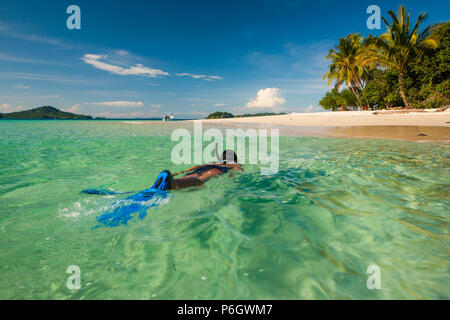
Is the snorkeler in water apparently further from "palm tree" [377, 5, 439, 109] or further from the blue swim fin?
"palm tree" [377, 5, 439, 109]

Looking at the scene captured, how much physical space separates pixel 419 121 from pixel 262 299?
2057 cm

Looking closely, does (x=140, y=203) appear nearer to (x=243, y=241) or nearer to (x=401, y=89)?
(x=243, y=241)

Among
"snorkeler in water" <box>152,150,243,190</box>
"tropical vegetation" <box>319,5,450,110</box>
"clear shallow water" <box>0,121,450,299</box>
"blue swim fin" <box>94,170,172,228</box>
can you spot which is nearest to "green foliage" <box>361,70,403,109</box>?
"tropical vegetation" <box>319,5,450,110</box>

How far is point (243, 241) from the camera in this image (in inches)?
92.0

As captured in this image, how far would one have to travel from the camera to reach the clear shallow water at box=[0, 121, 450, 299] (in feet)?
5.56

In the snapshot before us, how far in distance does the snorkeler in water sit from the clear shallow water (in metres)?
0.20

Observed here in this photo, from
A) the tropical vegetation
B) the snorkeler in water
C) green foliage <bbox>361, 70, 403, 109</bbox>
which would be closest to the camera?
the snorkeler in water

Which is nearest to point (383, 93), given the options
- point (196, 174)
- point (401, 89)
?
point (401, 89)

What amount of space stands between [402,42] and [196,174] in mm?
27336

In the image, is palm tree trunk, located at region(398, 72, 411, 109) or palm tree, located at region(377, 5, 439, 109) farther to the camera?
palm tree trunk, located at region(398, 72, 411, 109)

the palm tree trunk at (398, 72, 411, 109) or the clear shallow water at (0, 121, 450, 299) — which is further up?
the palm tree trunk at (398, 72, 411, 109)

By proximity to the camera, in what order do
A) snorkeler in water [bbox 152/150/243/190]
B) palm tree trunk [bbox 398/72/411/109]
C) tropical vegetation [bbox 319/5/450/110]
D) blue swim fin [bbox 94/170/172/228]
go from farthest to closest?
palm tree trunk [bbox 398/72/411/109] < tropical vegetation [bbox 319/5/450/110] < snorkeler in water [bbox 152/150/243/190] < blue swim fin [bbox 94/170/172/228]
